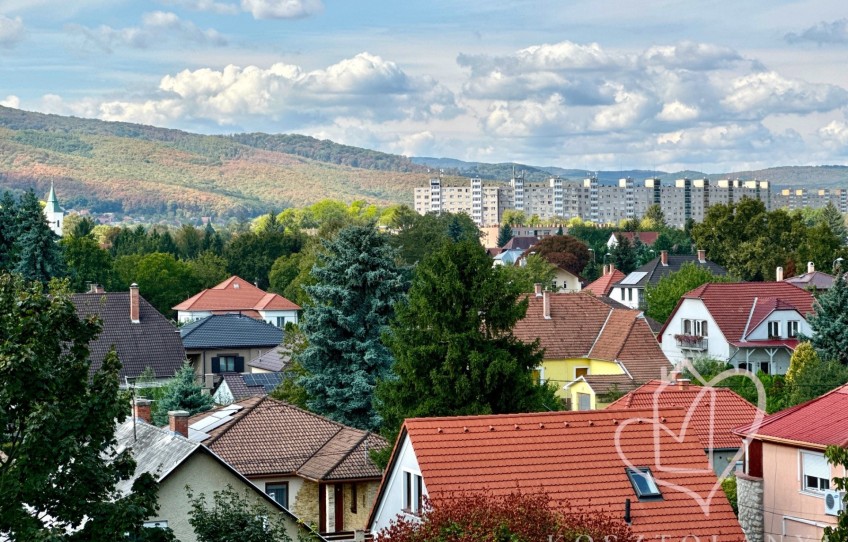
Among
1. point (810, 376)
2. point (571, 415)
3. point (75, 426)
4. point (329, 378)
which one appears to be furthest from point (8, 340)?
point (810, 376)

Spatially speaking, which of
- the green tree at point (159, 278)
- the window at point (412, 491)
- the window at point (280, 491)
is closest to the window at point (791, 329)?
the window at point (280, 491)

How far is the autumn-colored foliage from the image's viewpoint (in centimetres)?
2039

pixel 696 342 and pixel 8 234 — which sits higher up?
pixel 8 234

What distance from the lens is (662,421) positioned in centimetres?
2764

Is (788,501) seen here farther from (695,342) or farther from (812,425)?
(695,342)

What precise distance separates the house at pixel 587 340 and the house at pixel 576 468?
105ft

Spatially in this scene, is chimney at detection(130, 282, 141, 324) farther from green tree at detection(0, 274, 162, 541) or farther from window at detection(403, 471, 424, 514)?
green tree at detection(0, 274, 162, 541)

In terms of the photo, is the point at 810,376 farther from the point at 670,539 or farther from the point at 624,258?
the point at 624,258

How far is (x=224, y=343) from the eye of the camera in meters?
74.3

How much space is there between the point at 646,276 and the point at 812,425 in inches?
3498

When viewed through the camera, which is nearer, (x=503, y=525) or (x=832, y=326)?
(x=503, y=525)

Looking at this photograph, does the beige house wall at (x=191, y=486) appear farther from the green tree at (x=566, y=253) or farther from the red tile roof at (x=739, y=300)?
the green tree at (x=566, y=253)

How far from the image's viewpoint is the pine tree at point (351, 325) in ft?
145

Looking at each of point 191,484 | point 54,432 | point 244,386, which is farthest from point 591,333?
point 54,432
